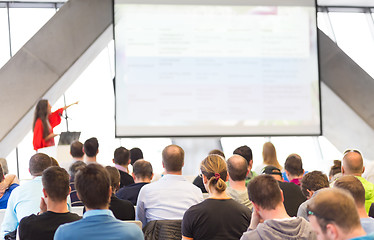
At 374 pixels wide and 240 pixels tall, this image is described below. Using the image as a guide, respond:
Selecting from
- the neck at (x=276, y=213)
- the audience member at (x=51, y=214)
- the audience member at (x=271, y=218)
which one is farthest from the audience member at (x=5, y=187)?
the neck at (x=276, y=213)

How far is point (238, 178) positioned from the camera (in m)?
3.79

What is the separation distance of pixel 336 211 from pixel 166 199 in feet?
6.86

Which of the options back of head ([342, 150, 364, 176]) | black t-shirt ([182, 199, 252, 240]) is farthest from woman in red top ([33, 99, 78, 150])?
black t-shirt ([182, 199, 252, 240])

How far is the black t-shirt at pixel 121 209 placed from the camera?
3.64 m

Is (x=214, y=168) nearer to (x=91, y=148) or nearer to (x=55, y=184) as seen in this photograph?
(x=55, y=184)

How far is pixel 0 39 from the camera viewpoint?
11.6m

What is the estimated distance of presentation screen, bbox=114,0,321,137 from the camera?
801 cm

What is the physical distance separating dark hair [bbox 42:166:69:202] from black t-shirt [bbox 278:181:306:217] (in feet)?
6.13

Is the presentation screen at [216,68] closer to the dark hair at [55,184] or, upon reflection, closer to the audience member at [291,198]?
the audience member at [291,198]

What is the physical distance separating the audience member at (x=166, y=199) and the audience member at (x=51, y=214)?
3.52 feet

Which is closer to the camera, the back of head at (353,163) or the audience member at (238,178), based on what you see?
the audience member at (238,178)

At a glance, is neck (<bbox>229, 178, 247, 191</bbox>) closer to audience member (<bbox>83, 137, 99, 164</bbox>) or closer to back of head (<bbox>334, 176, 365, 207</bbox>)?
back of head (<bbox>334, 176, 365, 207</bbox>)

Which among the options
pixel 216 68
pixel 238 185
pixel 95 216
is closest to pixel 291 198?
pixel 238 185

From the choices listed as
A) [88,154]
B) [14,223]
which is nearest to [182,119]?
[88,154]
